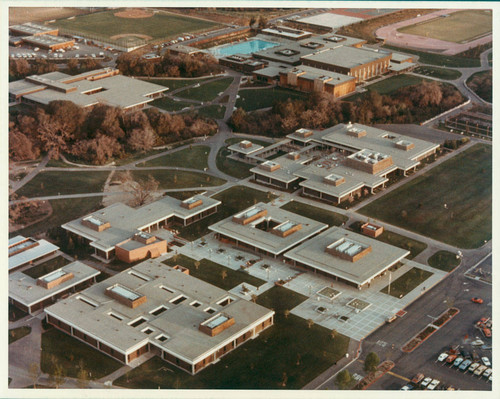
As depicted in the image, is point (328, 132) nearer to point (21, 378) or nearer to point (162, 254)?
point (162, 254)

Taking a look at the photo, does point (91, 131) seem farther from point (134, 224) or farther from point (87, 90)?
point (134, 224)

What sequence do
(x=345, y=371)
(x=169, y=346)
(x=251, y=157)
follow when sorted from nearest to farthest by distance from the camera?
1. (x=345, y=371)
2. (x=169, y=346)
3. (x=251, y=157)

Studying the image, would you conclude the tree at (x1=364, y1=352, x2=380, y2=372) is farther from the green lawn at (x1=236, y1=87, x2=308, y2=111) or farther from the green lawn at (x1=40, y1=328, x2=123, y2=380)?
the green lawn at (x1=236, y1=87, x2=308, y2=111)

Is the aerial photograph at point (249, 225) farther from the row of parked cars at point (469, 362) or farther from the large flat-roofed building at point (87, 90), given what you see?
the large flat-roofed building at point (87, 90)

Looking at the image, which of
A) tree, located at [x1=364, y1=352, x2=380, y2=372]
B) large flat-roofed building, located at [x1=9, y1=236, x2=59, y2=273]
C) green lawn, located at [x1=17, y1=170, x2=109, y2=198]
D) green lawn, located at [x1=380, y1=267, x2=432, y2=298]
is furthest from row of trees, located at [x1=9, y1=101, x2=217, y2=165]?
tree, located at [x1=364, y1=352, x2=380, y2=372]

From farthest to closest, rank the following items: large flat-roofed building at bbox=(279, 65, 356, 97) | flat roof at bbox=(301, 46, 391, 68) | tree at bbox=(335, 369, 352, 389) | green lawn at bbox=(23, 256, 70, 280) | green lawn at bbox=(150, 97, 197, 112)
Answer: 1. flat roof at bbox=(301, 46, 391, 68)
2. large flat-roofed building at bbox=(279, 65, 356, 97)
3. green lawn at bbox=(150, 97, 197, 112)
4. green lawn at bbox=(23, 256, 70, 280)
5. tree at bbox=(335, 369, 352, 389)

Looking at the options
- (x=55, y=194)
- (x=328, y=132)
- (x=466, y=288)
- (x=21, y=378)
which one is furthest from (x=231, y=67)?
(x=21, y=378)

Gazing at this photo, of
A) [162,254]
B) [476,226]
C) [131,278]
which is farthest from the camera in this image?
[476,226]
